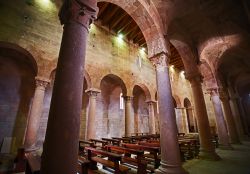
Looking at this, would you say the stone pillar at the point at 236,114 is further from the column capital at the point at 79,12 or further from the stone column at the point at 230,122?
the column capital at the point at 79,12

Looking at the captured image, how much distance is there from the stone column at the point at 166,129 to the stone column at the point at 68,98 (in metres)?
2.60

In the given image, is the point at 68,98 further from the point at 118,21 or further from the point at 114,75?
the point at 118,21

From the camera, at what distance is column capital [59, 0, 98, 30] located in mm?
2531

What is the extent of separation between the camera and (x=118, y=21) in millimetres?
11180

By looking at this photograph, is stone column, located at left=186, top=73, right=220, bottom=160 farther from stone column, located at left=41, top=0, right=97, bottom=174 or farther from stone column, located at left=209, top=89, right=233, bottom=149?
stone column, located at left=41, top=0, right=97, bottom=174

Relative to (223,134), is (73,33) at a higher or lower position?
higher

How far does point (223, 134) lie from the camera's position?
7.79 metres

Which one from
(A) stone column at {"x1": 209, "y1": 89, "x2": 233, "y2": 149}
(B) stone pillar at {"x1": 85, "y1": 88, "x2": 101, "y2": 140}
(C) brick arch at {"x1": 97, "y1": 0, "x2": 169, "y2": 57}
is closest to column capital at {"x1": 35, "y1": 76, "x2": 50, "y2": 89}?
(B) stone pillar at {"x1": 85, "y1": 88, "x2": 101, "y2": 140}

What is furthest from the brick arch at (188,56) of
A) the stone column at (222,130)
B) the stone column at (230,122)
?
the stone column at (230,122)

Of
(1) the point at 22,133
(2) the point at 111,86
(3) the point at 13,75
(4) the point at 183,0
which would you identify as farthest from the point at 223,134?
(3) the point at 13,75

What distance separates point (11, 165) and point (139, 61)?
11.6 metres

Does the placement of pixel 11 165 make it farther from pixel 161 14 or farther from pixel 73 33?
pixel 161 14

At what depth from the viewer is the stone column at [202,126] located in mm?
5588

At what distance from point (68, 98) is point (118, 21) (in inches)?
419
